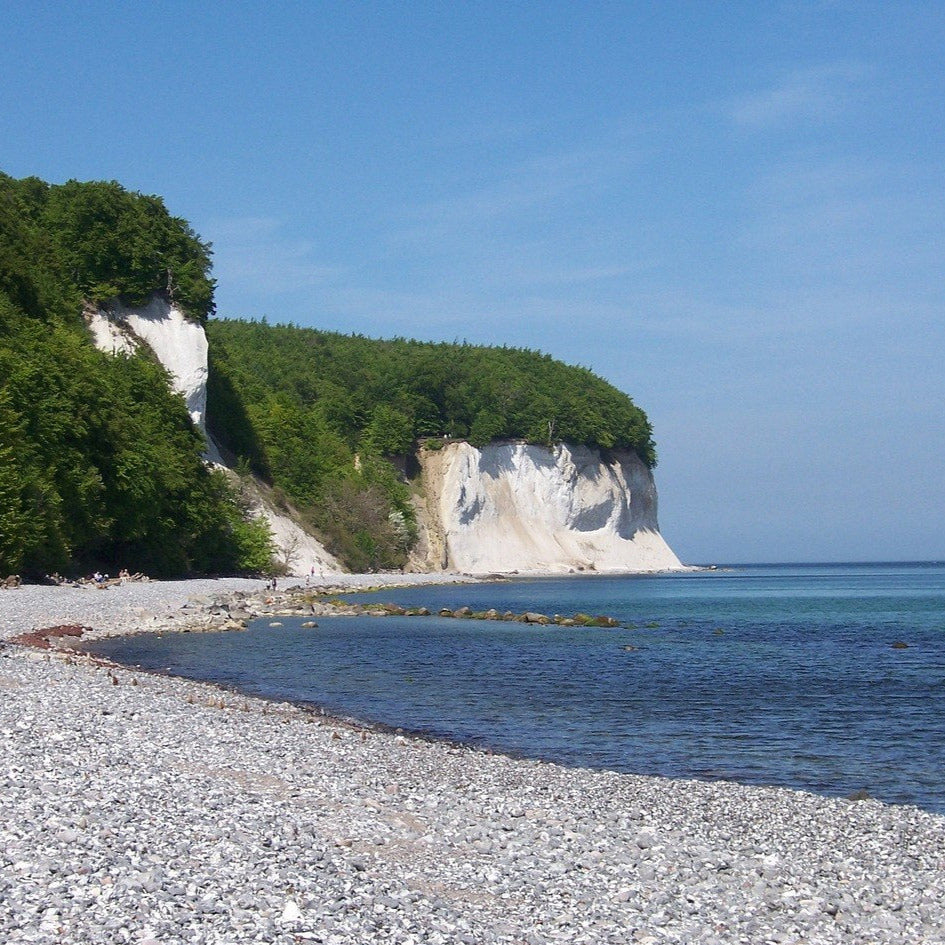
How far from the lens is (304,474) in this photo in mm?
77438

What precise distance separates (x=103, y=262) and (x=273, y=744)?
55.6 m

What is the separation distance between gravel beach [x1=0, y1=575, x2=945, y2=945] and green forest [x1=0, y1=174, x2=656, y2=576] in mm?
29025

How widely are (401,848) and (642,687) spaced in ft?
48.9

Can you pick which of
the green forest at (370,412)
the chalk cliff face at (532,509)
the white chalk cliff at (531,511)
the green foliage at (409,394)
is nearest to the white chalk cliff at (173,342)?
the green forest at (370,412)

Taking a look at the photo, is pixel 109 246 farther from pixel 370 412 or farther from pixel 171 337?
A: pixel 370 412

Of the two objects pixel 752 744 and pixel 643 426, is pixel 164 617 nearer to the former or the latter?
pixel 752 744

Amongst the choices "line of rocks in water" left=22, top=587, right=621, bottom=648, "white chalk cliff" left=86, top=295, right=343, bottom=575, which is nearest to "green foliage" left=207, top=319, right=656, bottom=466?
"white chalk cliff" left=86, top=295, right=343, bottom=575

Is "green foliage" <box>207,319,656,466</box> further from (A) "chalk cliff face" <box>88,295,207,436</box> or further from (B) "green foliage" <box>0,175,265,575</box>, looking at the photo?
(B) "green foliage" <box>0,175,265,575</box>

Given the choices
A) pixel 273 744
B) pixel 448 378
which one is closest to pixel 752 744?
pixel 273 744

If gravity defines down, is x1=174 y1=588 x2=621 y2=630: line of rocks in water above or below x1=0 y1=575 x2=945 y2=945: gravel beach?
below

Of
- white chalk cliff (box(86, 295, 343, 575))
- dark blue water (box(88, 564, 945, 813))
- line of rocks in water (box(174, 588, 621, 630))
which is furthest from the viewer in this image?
white chalk cliff (box(86, 295, 343, 575))

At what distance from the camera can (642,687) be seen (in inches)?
929

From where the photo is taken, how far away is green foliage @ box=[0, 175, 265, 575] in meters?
41.5

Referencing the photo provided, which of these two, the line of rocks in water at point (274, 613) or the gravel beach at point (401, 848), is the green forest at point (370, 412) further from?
the gravel beach at point (401, 848)
